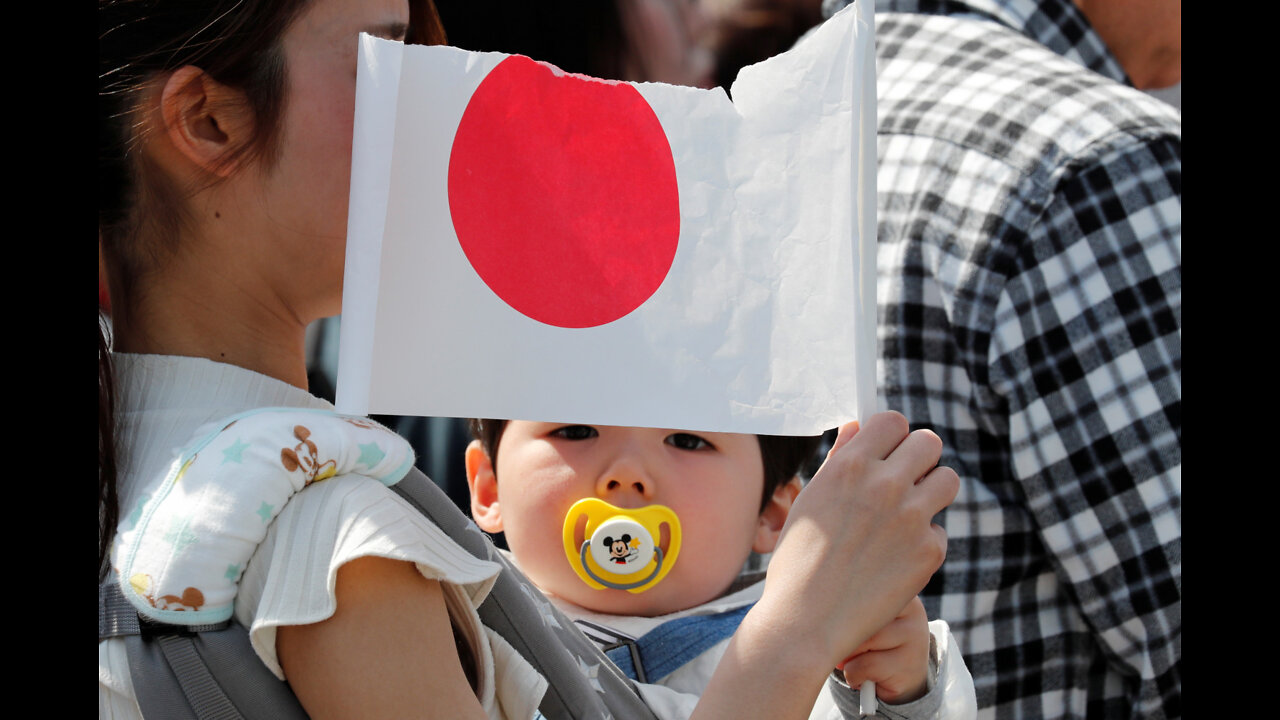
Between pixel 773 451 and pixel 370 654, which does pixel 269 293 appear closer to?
pixel 370 654

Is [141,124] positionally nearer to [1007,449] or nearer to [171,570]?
[171,570]

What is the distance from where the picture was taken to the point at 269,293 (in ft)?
4.30

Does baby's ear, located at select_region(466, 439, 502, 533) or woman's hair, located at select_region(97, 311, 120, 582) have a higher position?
woman's hair, located at select_region(97, 311, 120, 582)

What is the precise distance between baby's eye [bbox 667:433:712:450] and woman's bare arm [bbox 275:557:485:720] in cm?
80

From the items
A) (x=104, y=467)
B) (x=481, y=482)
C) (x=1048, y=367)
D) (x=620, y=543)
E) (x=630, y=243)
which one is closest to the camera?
(x=104, y=467)

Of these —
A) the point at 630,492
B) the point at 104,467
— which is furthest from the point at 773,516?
the point at 104,467

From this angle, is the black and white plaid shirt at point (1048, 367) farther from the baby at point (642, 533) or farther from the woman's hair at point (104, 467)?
the woman's hair at point (104, 467)

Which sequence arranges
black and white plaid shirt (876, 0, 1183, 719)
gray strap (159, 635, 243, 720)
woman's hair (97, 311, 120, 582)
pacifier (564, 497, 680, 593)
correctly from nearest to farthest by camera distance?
gray strap (159, 635, 243, 720)
woman's hair (97, 311, 120, 582)
pacifier (564, 497, 680, 593)
black and white plaid shirt (876, 0, 1183, 719)

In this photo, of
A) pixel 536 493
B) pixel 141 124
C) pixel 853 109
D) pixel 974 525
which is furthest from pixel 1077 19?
pixel 141 124

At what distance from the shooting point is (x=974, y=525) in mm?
1892

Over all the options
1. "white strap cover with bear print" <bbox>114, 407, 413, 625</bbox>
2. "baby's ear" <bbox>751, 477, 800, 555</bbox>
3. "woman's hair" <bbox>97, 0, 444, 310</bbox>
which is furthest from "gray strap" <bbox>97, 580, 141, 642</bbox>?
"baby's ear" <bbox>751, 477, 800, 555</bbox>

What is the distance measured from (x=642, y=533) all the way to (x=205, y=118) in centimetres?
81

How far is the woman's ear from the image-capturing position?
1.24 m

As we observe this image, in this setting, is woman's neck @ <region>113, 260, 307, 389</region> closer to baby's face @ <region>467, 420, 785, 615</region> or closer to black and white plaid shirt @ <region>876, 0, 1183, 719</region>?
baby's face @ <region>467, 420, 785, 615</region>
